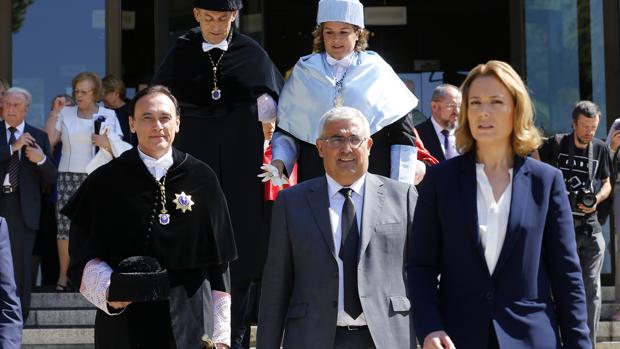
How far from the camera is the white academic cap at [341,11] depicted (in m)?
6.33

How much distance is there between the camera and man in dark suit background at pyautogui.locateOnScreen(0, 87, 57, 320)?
31.0 ft

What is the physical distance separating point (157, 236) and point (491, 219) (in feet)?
5.26

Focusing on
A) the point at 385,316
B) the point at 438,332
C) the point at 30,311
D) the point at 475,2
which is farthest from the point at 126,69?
the point at 438,332

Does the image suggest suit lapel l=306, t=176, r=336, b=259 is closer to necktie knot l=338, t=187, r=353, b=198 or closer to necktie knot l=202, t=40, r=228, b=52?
necktie knot l=338, t=187, r=353, b=198

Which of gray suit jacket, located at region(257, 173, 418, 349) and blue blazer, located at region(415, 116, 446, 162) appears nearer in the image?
gray suit jacket, located at region(257, 173, 418, 349)

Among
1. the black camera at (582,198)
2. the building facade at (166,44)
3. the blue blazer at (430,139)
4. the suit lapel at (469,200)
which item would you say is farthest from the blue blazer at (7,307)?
the building facade at (166,44)

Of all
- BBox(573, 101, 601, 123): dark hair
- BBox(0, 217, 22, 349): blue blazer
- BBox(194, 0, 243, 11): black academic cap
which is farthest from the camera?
BBox(573, 101, 601, 123): dark hair

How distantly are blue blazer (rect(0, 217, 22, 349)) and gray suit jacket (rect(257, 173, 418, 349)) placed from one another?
0.97m

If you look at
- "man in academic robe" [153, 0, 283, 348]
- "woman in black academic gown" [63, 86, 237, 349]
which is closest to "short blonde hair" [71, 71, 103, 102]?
"man in academic robe" [153, 0, 283, 348]

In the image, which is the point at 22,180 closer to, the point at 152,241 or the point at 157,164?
the point at 157,164

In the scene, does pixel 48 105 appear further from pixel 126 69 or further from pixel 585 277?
pixel 585 277

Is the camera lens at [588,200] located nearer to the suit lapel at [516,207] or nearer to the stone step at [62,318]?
the stone step at [62,318]

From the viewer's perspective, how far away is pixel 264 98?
690cm

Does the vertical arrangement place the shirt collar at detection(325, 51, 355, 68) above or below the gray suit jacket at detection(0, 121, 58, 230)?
above
